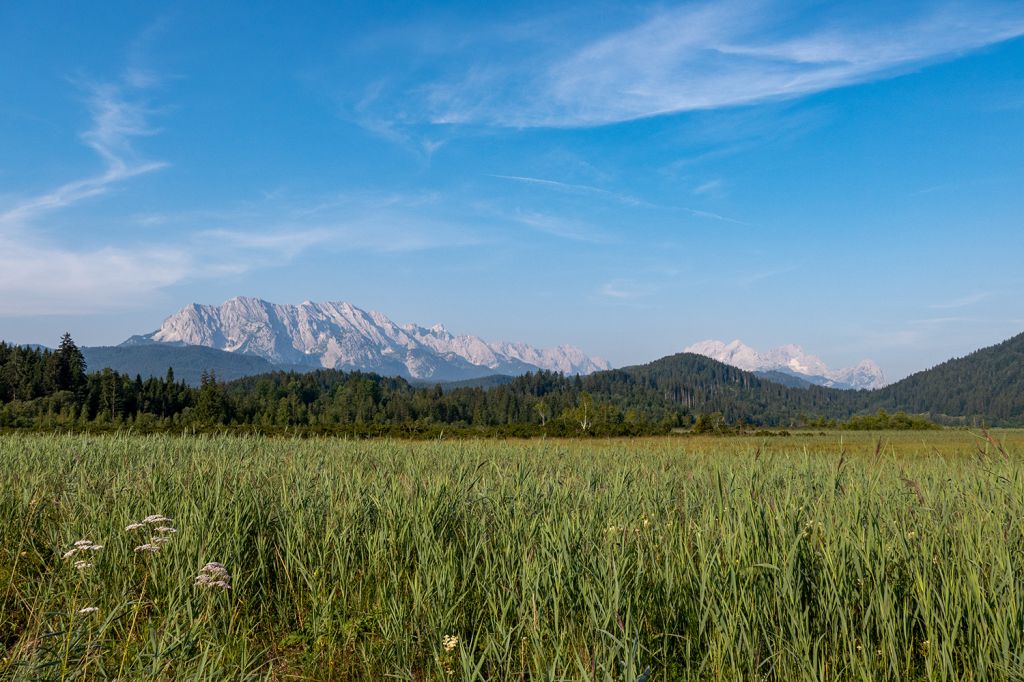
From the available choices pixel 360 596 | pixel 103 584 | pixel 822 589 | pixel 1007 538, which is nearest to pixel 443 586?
pixel 360 596

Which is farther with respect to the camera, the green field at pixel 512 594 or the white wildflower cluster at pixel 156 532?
the white wildflower cluster at pixel 156 532

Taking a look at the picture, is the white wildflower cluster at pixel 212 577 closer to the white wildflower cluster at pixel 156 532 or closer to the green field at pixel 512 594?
the green field at pixel 512 594

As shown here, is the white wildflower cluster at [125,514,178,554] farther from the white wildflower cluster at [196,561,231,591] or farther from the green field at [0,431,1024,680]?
the white wildflower cluster at [196,561,231,591]

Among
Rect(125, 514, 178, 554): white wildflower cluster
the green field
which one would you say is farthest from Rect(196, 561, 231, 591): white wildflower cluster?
Rect(125, 514, 178, 554): white wildflower cluster

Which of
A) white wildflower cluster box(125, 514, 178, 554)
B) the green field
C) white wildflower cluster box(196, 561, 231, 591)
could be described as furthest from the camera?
white wildflower cluster box(125, 514, 178, 554)

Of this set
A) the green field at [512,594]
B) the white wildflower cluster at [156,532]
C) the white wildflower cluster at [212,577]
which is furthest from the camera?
the white wildflower cluster at [156,532]

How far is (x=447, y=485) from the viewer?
6.88m

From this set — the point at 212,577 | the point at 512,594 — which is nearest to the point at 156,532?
the point at 212,577

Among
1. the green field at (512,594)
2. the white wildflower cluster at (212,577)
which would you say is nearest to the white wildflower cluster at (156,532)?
the green field at (512,594)

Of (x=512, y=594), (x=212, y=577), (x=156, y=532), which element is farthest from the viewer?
(x=156, y=532)

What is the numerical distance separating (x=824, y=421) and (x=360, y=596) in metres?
109

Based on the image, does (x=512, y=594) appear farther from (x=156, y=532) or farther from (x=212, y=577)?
(x=156, y=532)

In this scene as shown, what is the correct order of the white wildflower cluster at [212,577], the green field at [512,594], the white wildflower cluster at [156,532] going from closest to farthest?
the green field at [512,594]
the white wildflower cluster at [212,577]
the white wildflower cluster at [156,532]

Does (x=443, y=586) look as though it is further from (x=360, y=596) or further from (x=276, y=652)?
(x=276, y=652)
